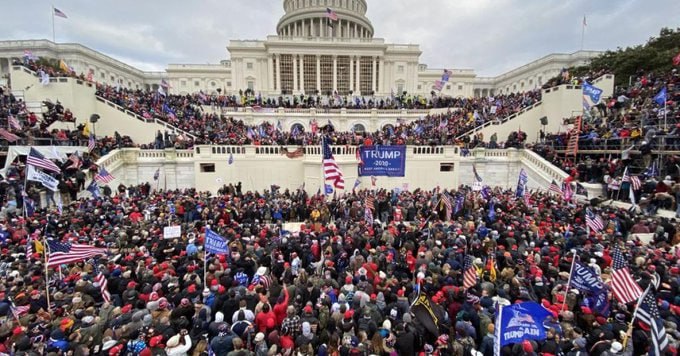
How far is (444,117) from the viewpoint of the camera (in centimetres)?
3425

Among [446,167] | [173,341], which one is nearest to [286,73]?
[446,167]

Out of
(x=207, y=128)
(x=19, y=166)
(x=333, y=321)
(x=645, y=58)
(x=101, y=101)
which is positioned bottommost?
(x=333, y=321)

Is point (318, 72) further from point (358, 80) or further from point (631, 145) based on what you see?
point (631, 145)

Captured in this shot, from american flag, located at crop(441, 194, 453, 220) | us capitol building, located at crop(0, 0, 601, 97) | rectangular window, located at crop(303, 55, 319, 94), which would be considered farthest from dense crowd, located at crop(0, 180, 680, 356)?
rectangular window, located at crop(303, 55, 319, 94)

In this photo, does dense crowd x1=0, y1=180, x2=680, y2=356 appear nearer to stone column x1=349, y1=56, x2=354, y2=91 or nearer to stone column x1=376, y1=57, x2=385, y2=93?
stone column x1=349, y1=56, x2=354, y2=91

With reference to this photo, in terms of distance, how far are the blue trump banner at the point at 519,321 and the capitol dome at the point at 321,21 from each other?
73472 millimetres

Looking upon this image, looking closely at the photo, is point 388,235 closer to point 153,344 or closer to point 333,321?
point 333,321

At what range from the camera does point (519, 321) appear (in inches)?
189

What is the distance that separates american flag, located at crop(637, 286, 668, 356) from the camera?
430cm

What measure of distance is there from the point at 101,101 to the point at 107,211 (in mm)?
18795

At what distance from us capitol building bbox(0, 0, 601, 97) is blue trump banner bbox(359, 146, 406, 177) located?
40411 mm

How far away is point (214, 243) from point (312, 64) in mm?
55668

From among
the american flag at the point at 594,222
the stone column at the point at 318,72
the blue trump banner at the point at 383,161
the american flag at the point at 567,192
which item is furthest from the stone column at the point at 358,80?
the american flag at the point at 594,222

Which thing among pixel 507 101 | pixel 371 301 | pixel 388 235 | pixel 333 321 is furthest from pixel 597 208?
pixel 507 101
